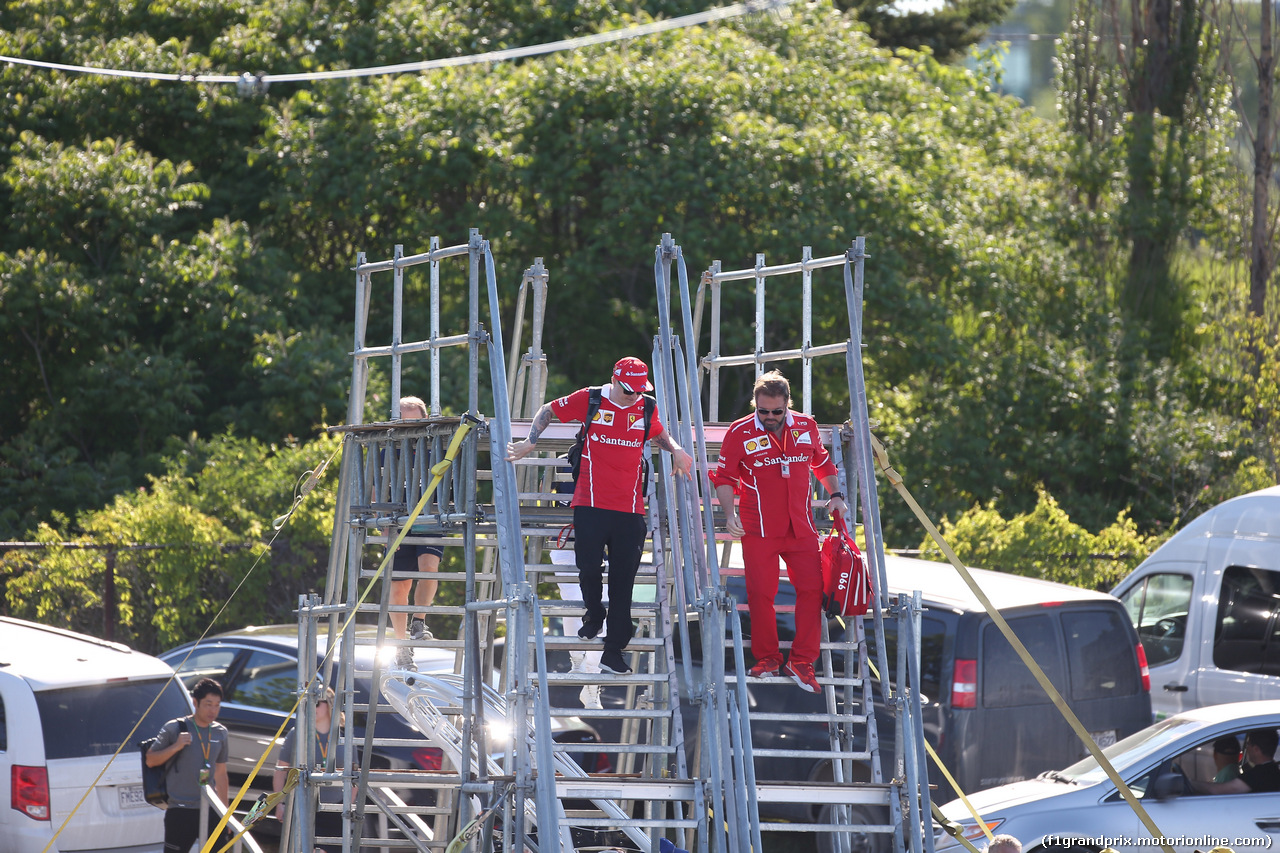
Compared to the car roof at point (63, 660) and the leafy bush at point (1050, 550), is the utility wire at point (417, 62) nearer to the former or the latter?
the leafy bush at point (1050, 550)

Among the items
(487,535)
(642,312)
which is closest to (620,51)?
(642,312)

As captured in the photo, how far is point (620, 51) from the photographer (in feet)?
64.5

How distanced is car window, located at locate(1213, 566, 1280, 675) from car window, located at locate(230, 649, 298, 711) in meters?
7.41

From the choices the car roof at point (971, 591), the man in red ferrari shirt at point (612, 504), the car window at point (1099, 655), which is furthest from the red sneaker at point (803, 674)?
the car window at point (1099, 655)

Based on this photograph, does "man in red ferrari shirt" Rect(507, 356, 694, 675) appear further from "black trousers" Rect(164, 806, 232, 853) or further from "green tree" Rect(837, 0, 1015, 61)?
"green tree" Rect(837, 0, 1015, 61)

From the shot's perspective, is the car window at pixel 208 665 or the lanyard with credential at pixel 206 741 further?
the car window at pixel 208 665

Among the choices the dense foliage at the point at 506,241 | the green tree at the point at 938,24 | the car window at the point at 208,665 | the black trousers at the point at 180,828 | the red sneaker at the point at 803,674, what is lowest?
the black trousers at the point at 180,828

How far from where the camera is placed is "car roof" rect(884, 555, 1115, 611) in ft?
32.3

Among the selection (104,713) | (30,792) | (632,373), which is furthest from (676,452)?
(30,792)

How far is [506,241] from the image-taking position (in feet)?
63.2

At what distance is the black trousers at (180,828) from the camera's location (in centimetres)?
822

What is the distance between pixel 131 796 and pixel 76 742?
503 mm

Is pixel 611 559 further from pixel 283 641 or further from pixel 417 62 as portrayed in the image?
pixel 417 62

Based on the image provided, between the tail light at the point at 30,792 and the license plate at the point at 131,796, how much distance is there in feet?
1.57
